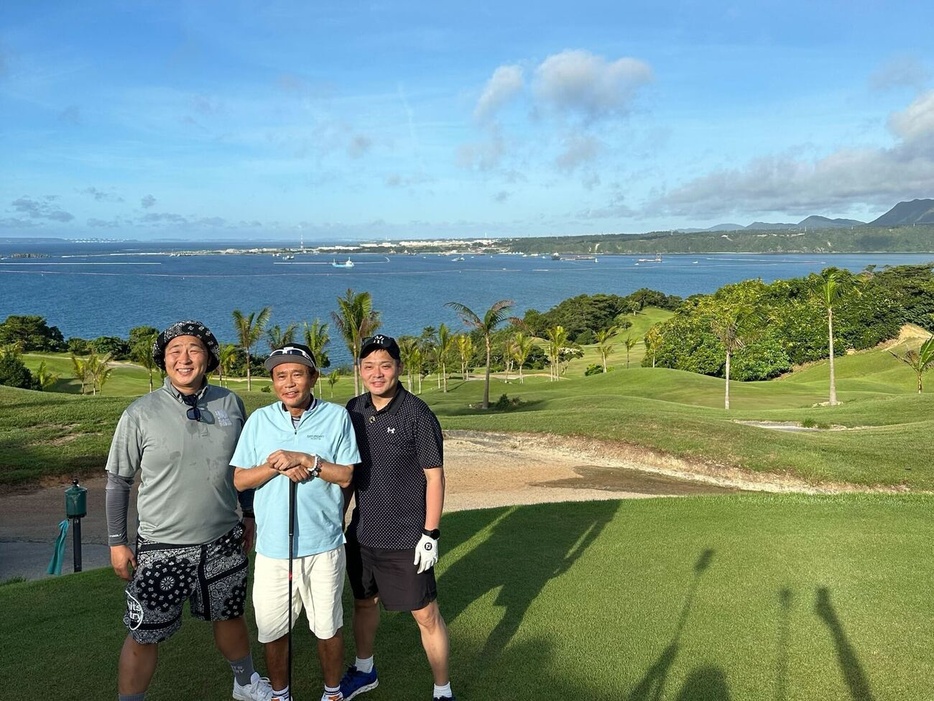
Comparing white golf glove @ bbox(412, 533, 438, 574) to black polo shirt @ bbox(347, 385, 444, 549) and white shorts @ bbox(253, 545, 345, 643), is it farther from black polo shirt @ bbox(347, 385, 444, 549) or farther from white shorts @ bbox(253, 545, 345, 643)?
white shorts @ bbox(253, 545, 345, 643)

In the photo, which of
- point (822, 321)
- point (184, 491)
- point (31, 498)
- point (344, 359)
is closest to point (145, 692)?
point (184, 491)

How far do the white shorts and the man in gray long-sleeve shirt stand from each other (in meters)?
0.29

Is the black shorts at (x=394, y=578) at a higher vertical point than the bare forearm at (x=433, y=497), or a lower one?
lower

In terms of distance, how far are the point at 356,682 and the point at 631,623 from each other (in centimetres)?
223

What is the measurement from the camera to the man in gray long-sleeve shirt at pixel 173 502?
403 cm

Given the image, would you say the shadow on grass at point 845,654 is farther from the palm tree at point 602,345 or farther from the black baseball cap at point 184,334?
the palm tree at point 602,345

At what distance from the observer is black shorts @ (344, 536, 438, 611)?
4.31 metres

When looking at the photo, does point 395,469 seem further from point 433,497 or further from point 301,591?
point 301,591

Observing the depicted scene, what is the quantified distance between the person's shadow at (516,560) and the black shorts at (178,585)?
5.53ft

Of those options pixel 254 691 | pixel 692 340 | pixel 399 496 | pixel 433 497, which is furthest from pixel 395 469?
pixel 692 340

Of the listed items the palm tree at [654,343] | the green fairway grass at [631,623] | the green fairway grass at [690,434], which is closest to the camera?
the green fairway grass at [631,623]

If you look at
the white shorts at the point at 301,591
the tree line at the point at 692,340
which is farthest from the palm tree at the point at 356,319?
the white shorts at the point at 301,591

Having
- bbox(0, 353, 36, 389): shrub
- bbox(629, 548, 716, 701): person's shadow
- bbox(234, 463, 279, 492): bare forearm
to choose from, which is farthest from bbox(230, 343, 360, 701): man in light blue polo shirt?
bbox(0, 353, 36, 389): shrub

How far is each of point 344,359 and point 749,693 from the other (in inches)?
3232
